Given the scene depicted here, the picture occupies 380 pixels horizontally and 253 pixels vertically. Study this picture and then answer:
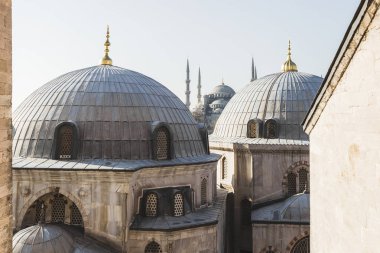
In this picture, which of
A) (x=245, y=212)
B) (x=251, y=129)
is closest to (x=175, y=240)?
(x=245, y=212)

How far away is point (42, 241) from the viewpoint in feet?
30.5

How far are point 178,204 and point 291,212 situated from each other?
5.13 m

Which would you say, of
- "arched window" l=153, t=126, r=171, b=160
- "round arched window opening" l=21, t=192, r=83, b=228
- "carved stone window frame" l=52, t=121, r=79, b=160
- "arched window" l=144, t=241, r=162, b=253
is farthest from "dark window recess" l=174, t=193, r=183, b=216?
"carved stone window frame" l=52, t=121, r=79, b=160

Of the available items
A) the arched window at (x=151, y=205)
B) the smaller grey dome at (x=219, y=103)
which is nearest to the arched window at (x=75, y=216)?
the arched window at (x=151, y=205)

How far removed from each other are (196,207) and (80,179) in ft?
15.0

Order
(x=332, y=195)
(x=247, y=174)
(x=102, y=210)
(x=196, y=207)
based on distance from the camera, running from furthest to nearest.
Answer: (x=247, y=174) < (x=196, y=207) < (x=102, y=210) < (x=332, y=195)

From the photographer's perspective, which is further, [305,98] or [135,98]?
[305,98]

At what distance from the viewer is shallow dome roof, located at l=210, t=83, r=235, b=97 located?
58.5m

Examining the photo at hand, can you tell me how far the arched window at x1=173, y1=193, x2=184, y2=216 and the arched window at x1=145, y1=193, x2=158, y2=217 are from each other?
2.35 ft

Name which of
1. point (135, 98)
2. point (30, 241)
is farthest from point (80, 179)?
point (135, 98)

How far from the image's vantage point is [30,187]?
11.2 metres

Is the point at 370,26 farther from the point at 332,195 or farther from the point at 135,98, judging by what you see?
the point at 135,98

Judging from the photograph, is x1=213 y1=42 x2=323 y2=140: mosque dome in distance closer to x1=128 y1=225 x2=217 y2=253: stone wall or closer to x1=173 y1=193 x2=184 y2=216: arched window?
x1=173 y1=193 x2=184 y2=216: arched window

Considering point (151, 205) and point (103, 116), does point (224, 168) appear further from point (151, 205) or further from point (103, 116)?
point (103, 116)
